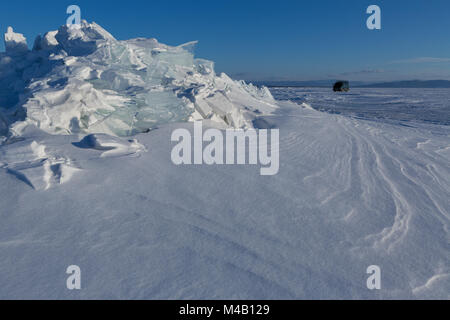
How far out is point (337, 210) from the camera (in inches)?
73.8

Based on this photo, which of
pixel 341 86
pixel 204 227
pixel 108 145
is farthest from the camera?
pixel 341 86

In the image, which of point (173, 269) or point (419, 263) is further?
point (419, 263)

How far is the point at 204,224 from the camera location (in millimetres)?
1637

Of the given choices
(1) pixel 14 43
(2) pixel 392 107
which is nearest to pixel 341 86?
(2) pixel 392 107

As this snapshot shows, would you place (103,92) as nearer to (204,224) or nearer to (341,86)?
(204,224)

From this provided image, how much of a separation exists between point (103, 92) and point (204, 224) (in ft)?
9.01

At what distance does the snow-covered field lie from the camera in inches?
49.4

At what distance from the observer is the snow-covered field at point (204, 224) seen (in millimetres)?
1255

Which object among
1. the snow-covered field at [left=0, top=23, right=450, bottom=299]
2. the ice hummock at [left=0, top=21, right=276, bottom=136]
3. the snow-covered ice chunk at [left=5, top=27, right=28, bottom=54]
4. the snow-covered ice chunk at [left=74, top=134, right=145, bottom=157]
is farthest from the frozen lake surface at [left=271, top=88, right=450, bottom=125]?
the snow-covered ice chunk at [left=5, top=27, right=28, bottom=54]

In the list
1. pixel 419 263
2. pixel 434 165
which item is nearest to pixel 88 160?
pixel 419 263

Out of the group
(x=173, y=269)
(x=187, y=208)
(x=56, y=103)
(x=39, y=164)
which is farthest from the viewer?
(x=56, y=103)

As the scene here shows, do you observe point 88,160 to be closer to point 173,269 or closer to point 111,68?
point 173,269

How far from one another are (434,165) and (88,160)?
3504mm

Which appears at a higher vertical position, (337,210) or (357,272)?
(337,210)
